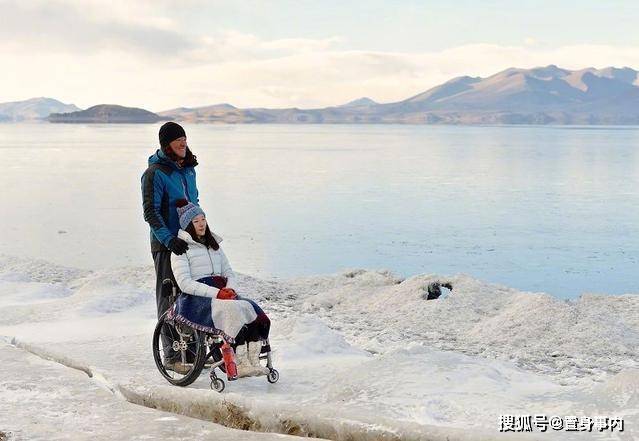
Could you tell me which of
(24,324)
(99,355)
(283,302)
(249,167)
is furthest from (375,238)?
(249,167)

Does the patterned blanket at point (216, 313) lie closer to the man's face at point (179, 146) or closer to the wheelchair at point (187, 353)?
the wheelchair at point (187, 353)

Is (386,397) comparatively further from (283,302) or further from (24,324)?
(283,302)

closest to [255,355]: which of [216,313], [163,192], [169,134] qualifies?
[216,313]

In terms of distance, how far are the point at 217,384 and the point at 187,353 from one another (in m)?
0.47

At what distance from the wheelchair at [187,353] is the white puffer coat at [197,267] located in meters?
0.36

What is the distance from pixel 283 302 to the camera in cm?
1323

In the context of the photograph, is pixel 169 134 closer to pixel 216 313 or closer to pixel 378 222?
pixel 216 313

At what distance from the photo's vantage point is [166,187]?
22.4ft

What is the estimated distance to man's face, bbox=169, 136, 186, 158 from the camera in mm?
6742

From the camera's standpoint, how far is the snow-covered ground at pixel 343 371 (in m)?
5.75

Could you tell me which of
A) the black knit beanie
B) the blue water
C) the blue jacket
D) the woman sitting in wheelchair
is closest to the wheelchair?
the woman sitting in wheelchair

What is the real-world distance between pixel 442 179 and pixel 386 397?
115 feet

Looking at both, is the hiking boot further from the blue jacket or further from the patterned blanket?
the blue jacket

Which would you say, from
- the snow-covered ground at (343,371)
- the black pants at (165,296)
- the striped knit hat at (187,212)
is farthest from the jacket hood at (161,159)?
the snow-covered ground at (343,371)
